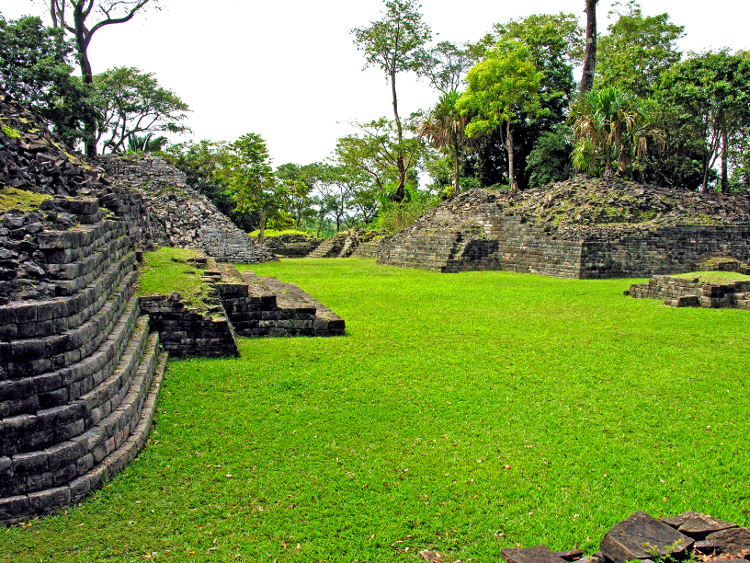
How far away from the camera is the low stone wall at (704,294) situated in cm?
1123

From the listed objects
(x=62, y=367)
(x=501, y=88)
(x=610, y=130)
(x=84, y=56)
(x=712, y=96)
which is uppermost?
(x=84, y=56)

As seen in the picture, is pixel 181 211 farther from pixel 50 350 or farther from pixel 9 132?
pixel 50 350

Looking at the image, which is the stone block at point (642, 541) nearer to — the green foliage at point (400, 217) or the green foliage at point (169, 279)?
the green foliage at point (169, 279)

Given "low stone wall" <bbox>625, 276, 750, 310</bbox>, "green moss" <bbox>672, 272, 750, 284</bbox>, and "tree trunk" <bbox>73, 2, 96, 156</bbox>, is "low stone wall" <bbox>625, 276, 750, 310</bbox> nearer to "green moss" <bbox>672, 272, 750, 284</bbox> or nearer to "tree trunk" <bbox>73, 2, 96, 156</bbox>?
"green moss" <bbox>672, 272, 750, 284</bbox>

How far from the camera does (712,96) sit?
2278cm

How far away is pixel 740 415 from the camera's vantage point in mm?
5156

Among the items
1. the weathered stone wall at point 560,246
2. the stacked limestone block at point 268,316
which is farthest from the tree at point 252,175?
the stacked limestone block at point 268,316

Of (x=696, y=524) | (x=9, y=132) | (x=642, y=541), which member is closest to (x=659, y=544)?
(x=642, y=541)

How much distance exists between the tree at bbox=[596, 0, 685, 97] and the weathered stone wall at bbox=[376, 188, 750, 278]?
29.9 feet

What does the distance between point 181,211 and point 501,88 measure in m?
16.4

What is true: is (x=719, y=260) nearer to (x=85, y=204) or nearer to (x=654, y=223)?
(x=654, y=223)

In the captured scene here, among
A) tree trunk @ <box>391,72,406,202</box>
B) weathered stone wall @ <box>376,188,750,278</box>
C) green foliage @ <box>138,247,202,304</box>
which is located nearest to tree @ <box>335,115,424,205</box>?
tree trunk @ <box>391,72,406,202</box>

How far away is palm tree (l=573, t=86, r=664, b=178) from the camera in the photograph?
21625 mm

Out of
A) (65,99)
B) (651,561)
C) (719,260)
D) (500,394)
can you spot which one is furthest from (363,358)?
(65,99)
